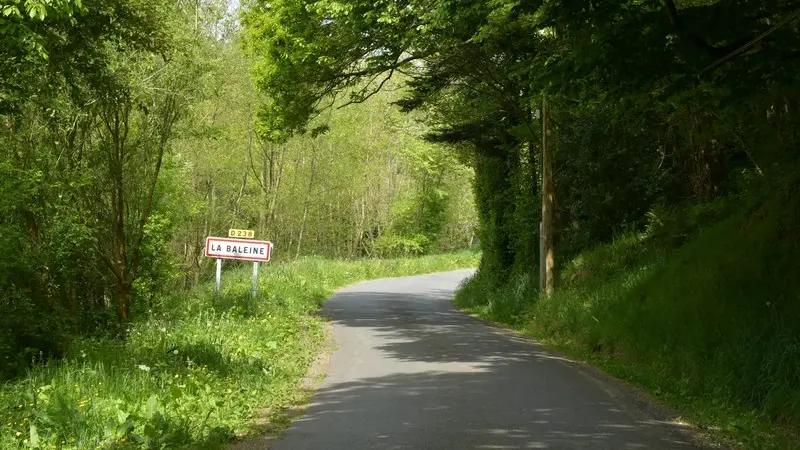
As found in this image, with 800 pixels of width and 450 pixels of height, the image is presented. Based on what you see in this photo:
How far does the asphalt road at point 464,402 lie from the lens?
7.44 metres

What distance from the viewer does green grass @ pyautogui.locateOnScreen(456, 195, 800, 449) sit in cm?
884

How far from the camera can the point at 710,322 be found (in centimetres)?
1118

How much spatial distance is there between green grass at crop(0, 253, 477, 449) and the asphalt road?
762 mm

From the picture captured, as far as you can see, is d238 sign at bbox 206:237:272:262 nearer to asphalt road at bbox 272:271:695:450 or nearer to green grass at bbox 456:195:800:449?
asphalt road at bbox 272:271:695:450

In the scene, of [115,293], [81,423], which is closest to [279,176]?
[115,293]

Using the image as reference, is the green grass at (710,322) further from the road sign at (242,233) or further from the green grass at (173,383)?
the road sign at (242,233)

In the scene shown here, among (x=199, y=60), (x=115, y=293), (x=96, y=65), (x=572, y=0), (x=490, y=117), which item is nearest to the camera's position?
(x=572, y=0)

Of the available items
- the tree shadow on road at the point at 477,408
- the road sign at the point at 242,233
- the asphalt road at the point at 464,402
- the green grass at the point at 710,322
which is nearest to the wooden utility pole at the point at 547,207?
the green grass at the point at 710,322

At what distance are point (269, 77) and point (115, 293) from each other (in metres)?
6.95

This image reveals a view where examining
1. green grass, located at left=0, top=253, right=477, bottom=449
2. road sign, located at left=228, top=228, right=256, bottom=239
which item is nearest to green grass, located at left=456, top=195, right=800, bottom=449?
green grass, located at left=0, top=253, right=477, bottom=449

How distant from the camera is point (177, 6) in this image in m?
17.7

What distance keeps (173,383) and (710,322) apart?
7.51 metres

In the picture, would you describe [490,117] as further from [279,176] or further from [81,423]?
[81,423]

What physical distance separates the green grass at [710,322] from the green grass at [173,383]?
203 inches
